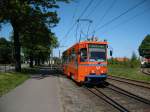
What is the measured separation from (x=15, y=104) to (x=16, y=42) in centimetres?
2414

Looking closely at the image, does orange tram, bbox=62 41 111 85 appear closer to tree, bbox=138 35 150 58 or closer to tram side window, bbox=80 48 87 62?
tram side window, bbox=80 48 87 62

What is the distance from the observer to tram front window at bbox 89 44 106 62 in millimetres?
19625

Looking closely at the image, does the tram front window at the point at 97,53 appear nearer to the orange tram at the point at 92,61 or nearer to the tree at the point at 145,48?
the orange tram at the point at 92,61

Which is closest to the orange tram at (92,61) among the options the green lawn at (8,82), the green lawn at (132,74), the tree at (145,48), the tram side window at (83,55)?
the tram side window at (83,55)

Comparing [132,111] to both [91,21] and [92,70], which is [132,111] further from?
[91,21]

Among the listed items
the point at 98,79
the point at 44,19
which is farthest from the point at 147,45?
the point at 98,79

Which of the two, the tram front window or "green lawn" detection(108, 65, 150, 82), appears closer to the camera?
the tram front window

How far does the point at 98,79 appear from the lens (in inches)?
794

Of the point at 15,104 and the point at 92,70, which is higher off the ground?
the point at 92,70

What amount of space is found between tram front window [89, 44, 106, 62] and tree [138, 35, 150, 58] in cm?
9122

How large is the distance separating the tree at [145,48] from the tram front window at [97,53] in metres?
91.2

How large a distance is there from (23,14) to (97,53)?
12944 millimetres

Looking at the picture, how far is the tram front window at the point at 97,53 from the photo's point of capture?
773 inches

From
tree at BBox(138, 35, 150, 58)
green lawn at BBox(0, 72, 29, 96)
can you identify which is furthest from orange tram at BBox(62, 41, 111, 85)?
tree at BBox(138, 35, 150, 58)
